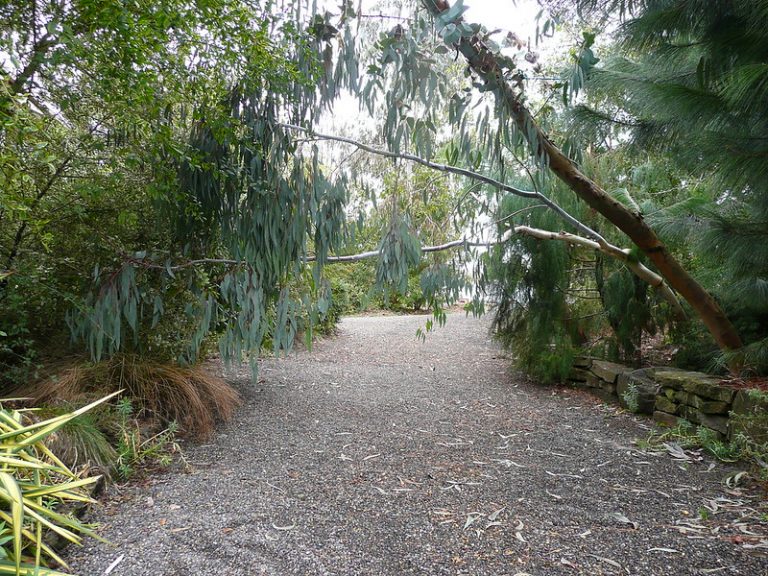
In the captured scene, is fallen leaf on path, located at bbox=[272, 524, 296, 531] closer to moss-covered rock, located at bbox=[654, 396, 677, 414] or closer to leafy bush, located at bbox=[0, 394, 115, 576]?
leafy bush, located at bbox=[0, 394, 115, 576]

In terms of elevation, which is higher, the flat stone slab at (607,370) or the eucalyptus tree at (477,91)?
the eucalyptus tree at (477,91)

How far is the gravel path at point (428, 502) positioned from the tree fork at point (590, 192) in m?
0.77

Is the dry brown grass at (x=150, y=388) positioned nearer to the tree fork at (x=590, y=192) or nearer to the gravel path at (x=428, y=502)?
the gravel path at (x=428, y=502)

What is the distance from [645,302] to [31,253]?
3.75 metres

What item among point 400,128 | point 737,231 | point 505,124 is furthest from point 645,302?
point 400,128

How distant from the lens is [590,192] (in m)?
2.49

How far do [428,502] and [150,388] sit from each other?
5.20ft

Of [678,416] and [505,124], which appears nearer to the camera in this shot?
[505,124]

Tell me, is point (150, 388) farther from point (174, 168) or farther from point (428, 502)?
point (428, 502)

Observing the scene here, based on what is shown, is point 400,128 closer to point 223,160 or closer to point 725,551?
point 223,160

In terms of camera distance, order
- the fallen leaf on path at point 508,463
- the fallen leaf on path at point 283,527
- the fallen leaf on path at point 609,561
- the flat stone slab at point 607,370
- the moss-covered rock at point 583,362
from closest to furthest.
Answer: the fallen leaf on path at point 609,561
the fallen leaf on path at point 283,527
the fallen leaf on path at point 508,463
the flat stone slab at point 607,370
the moss-covered rock at point 583,362

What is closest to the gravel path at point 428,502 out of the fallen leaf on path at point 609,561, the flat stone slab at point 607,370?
the fallen leaf on path at point 609,561

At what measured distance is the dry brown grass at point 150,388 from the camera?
2.44m

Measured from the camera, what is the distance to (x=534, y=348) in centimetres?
393
